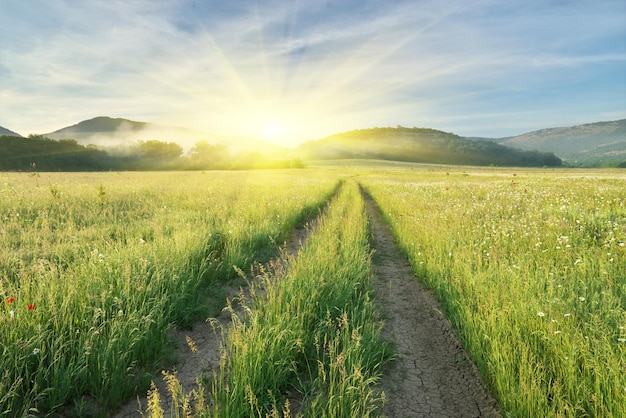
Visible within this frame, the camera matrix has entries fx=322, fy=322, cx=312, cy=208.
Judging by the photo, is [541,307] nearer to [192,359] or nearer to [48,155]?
[192,359]

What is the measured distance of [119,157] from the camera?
9794 centimetres

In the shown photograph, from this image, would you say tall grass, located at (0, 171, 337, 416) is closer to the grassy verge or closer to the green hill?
the grassy verge

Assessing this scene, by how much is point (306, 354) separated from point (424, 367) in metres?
1.57

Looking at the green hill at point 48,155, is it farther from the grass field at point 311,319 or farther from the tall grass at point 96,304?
the grass field at point 311,319

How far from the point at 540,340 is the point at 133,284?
19.3 feet

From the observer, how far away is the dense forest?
8650 centimetres

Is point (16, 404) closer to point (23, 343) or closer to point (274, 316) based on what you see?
point (23, 343)

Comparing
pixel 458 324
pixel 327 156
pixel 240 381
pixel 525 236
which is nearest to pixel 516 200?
pixel 525 236

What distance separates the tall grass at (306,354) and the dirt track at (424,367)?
0.28m

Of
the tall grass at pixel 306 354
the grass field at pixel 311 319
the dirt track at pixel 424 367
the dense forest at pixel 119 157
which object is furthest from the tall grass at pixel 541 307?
the dense forest at pixel 119 157

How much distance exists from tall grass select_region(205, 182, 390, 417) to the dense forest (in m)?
97.5

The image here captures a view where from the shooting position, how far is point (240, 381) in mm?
3467

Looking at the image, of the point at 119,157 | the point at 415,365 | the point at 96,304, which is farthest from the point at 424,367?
the point at 119,157

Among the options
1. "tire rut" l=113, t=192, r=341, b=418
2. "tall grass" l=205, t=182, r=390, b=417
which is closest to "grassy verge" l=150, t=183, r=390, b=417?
"tall grass" l=205, t=182, r=390, b=417
